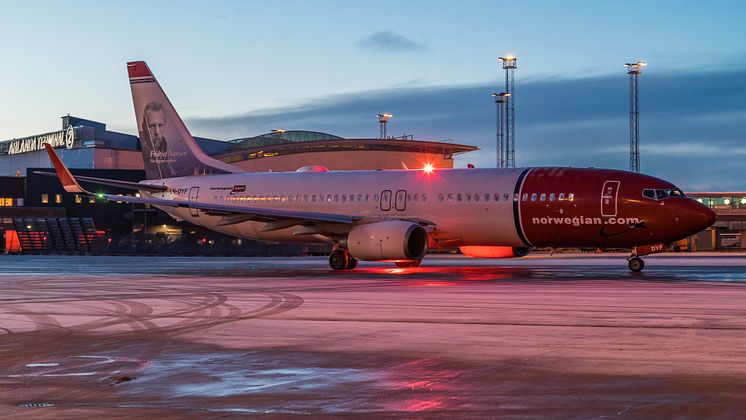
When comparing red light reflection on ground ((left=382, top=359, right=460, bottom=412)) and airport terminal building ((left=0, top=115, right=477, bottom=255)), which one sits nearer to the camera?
red light reflection on ground ((left=382, top=359, right=460, bottom=412))

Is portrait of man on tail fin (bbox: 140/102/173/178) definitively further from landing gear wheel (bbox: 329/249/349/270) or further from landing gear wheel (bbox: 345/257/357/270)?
landing gear wheel (bbox: 345/257/357/270)

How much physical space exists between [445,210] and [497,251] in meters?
2.52

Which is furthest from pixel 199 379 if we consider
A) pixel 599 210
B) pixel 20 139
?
pixel 20 139

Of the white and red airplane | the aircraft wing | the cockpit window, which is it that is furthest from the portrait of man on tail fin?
the cockpit window

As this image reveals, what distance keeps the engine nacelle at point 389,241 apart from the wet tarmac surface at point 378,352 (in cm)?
824

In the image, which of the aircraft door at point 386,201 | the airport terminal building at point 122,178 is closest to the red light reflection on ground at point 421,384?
the aircraft door at point 386,201

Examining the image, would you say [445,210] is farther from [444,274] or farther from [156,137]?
[156,137]

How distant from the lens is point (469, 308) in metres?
18.8

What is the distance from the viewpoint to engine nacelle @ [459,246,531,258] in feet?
113

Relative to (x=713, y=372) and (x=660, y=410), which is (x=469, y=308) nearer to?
(x=713, y=372)

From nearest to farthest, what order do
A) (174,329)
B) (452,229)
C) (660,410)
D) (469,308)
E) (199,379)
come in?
(660,410) → (199,379) → (174,329) → (469,308) → (452,229)

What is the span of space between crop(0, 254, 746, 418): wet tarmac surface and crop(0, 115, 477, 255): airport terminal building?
4597 centimetres

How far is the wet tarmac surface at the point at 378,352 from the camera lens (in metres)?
8.86

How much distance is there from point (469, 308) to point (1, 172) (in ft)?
Result: 406
